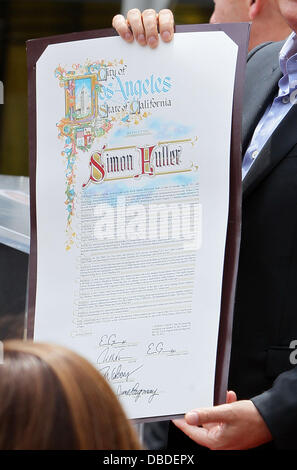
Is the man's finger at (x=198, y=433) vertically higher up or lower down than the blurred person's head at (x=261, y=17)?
lower down

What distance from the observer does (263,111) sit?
6.74 feet

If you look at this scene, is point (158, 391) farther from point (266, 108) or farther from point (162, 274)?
point (266, 108)

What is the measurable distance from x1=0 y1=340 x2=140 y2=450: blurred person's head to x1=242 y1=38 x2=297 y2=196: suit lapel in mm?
751

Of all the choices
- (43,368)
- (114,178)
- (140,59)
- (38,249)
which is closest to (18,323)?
(38,249)

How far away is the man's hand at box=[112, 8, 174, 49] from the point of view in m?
1.89

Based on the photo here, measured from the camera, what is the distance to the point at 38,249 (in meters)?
1.92

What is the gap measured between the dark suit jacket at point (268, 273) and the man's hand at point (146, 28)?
313 mm

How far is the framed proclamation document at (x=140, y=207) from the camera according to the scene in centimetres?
182

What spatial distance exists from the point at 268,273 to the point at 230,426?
336 mm
